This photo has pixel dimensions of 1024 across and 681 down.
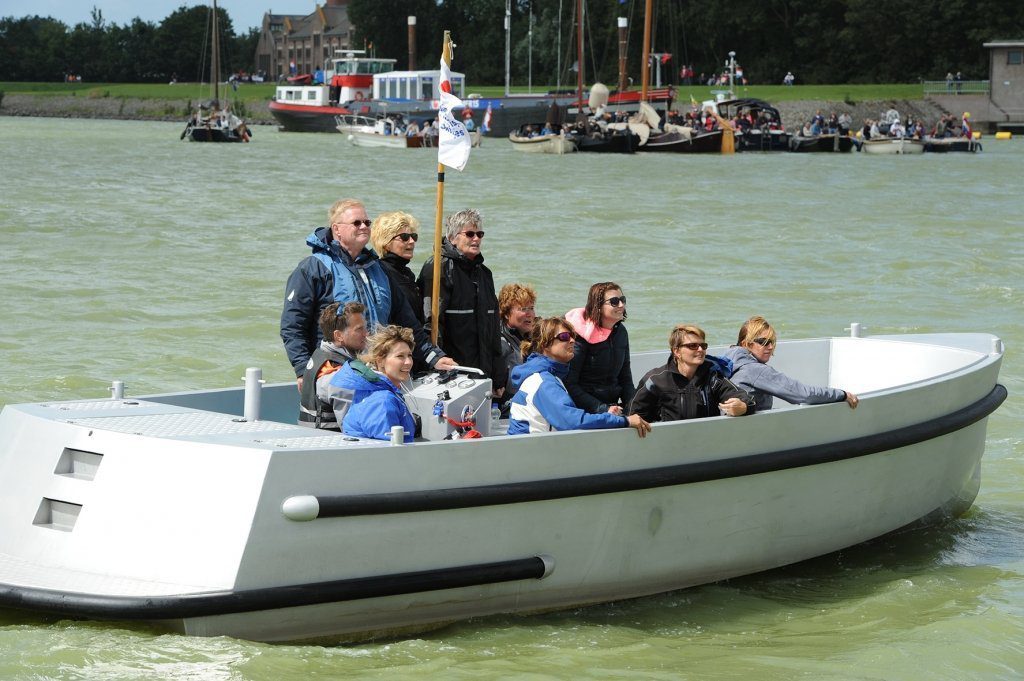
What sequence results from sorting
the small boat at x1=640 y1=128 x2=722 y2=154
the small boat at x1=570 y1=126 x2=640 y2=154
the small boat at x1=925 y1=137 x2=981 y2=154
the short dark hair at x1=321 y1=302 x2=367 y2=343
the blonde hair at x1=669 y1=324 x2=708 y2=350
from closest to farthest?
the short dark hair at x1=321 y1=302 x2=367 y2=343 → the blonde hair at x1=669 y1=324 x2=708 y2=350 → the small boat at x1=640 y1=128 x2=722 y2=154 → the small boat at x1=925 y1=137 x2=981 y2=154 → the small boat at x1=570 y1=126 x2=640 y2=154

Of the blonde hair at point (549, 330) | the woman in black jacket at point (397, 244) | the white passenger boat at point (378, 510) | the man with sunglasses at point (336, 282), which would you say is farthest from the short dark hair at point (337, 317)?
the blonde hair at point (549, 330)

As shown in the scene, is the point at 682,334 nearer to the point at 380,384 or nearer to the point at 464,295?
the point at 464,295

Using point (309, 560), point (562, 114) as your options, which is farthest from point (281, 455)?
point (562, 114)

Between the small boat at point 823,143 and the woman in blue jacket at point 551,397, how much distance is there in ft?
163

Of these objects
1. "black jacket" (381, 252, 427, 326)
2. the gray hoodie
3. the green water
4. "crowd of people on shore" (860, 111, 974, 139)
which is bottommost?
the green water

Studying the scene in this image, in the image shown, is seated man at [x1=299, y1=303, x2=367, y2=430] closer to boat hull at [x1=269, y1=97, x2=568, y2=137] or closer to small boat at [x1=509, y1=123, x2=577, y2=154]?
small boat at [x1=509, y1=123, x2=577, y2=154]

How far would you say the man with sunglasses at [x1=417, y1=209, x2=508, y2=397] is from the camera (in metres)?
6.71

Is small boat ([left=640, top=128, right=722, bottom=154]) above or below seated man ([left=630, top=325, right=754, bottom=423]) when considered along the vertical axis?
above

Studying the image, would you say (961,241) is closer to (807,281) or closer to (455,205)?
(807,281)

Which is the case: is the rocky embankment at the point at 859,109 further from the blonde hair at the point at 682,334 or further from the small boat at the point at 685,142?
the blonde hair at the point at 682,334

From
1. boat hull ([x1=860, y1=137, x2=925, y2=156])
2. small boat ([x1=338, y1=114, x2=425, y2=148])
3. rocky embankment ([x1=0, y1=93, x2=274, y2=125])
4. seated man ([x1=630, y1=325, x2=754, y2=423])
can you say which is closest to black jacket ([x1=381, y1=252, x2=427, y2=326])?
seated man ([x1=630, y1=325, x2=754, y2=423])

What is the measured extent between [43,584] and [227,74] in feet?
476

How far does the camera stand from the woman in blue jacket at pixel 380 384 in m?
5.57

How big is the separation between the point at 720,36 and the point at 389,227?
A: 8353cm
